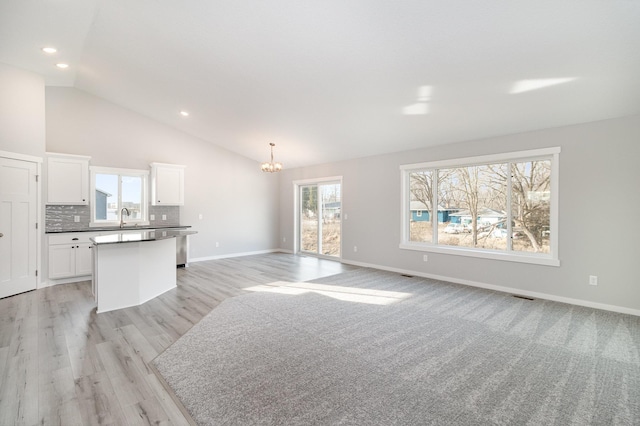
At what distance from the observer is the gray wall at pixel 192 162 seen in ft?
19.0

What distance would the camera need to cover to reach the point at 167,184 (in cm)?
675

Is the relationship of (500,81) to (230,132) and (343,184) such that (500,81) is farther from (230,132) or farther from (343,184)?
(230,132)

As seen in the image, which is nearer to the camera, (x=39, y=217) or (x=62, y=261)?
(x=39, y=217)

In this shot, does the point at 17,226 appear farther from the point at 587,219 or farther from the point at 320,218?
the point at 587,219

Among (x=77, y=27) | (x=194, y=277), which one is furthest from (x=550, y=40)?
(x=194, y=277)

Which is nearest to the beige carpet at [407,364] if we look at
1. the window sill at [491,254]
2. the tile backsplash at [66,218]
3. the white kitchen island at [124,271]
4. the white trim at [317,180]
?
the window sill at [491,254]

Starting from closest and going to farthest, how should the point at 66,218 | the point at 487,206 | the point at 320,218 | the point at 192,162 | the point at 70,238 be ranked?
the point at 487,206
the point at 70,238
the point at 66,218
the point at 192,162
the point at 320,218

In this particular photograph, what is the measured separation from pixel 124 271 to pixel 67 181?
2835 millimetres

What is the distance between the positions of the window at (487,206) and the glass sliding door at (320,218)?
2.08 meters

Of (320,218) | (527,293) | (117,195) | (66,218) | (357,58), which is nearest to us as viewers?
(357,58)

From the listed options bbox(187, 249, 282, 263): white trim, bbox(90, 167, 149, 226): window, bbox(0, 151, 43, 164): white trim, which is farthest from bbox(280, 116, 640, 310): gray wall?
bbox(0, 151, 43, 164): white trim

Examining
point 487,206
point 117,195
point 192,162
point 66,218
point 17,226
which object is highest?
point 192,162

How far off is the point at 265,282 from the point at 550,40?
504 cm

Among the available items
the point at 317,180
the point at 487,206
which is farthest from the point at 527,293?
the point at 317,180
